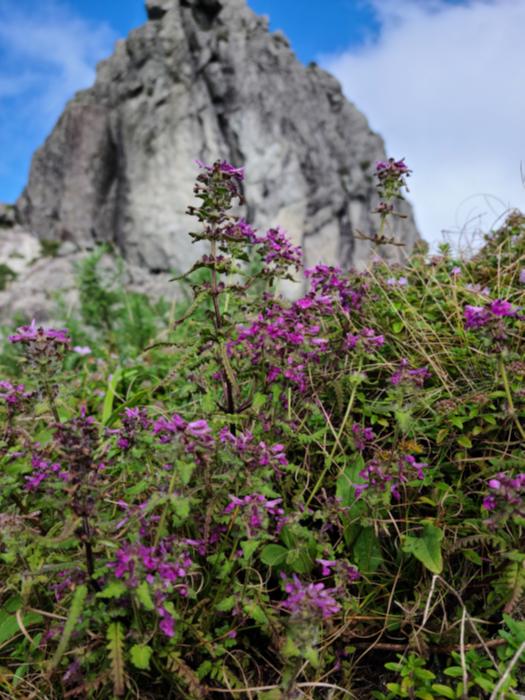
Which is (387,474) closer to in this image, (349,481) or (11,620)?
(349,481)

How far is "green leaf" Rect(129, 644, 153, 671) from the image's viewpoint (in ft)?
5.08

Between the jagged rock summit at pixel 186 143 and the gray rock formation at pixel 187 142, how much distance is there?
0.32ft

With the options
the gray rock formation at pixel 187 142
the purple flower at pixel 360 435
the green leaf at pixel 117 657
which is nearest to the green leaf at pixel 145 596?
the green leaf at pixel 117 657

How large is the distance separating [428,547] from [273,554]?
608 mm

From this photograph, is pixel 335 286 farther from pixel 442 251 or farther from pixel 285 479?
pixel 442 251

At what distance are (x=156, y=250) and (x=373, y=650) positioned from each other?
43542 mm

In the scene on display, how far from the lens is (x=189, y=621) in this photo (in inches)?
75.4

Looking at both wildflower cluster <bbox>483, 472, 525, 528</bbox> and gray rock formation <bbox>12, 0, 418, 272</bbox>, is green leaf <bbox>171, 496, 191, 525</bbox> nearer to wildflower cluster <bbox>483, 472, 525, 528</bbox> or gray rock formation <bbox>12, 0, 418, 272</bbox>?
wildflower cluster <bbox>483, 472, 525, 528</bbox>

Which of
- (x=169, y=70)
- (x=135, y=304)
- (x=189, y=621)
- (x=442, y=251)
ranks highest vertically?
(x=169, y=70)

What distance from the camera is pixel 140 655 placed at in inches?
62.1

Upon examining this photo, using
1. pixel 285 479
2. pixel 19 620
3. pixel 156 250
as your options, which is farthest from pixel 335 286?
pixel 156 250

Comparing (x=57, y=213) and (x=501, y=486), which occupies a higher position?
(x=57, y=213)

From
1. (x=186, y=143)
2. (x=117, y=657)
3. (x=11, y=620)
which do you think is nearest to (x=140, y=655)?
(x=117, y=657)

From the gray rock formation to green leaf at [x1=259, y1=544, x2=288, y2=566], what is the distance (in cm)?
4048
